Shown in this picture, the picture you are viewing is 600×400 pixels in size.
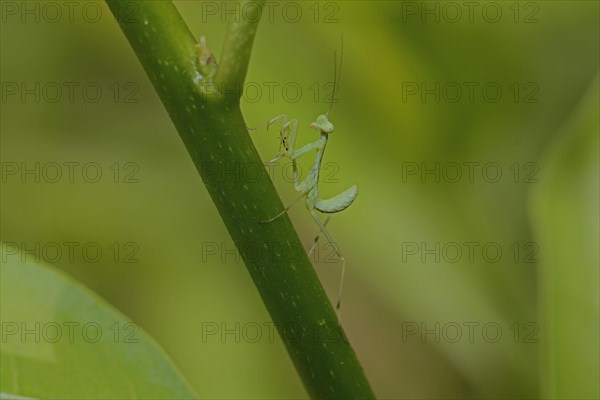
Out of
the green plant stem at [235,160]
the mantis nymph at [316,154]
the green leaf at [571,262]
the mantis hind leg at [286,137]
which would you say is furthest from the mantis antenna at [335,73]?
the green plant stem at [235,160]

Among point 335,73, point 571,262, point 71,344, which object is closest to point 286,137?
point 335,73

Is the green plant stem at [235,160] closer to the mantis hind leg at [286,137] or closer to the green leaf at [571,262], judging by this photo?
the green leaf at [571,262]

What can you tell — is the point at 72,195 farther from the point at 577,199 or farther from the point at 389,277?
the point at 577,199

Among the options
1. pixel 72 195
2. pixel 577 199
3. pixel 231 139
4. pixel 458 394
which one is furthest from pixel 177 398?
pixel 72 195

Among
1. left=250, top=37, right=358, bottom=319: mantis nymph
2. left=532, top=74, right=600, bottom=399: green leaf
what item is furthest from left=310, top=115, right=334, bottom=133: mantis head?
left=532, top=74, right=600, bottom=399: green leaf

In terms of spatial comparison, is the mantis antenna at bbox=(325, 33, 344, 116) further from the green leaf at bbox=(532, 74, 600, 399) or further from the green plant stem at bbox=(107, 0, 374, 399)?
the green plant stem at bbox=(107, 0, 374, 399)

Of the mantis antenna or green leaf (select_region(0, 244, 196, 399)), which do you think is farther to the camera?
the mantis antenna

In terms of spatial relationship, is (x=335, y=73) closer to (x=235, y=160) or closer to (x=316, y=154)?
(x=316, y=154)
